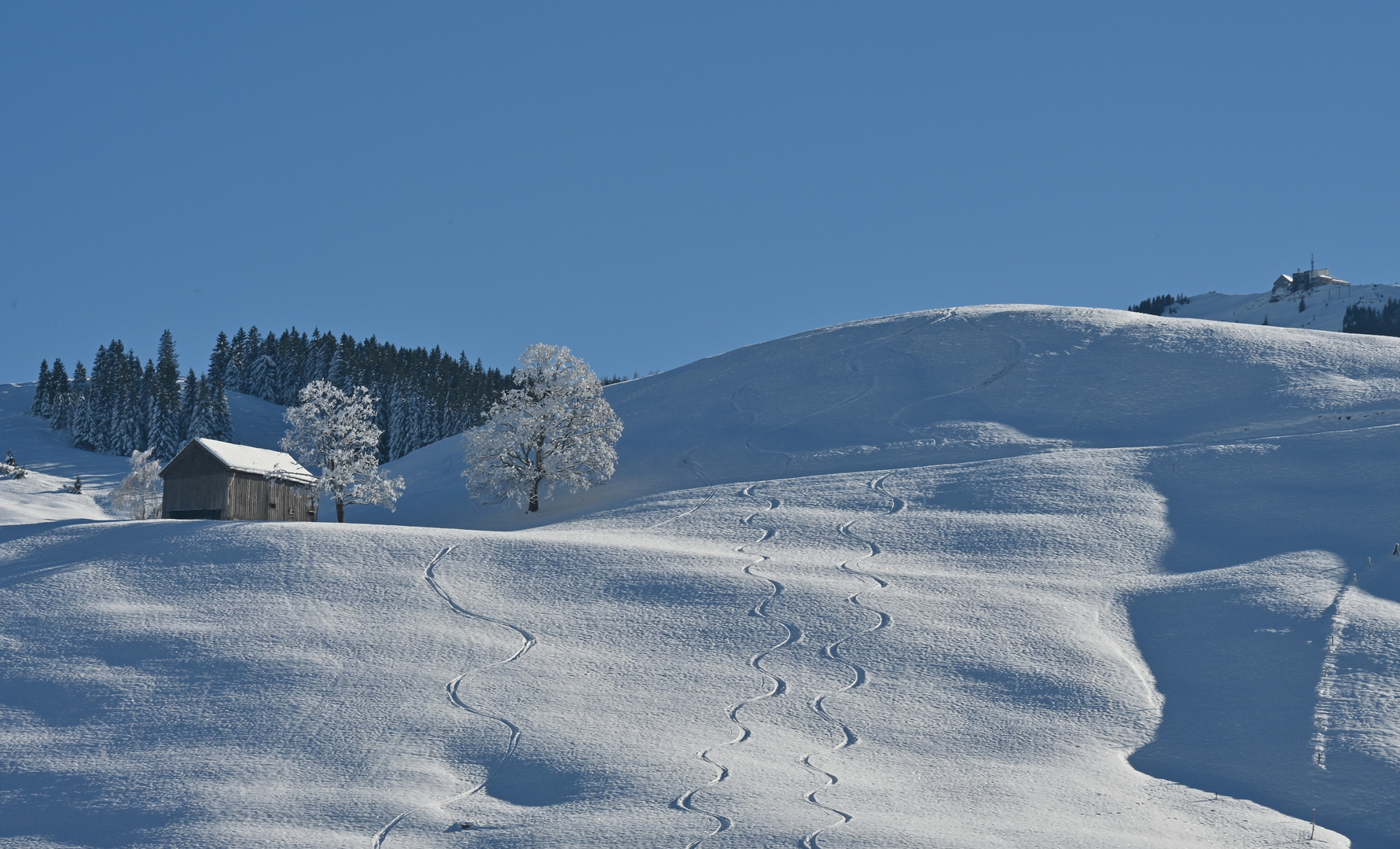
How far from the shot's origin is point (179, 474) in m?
48.4

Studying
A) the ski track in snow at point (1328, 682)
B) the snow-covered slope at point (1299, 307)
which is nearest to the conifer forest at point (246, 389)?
the ski track in snow at point (1328, 682)

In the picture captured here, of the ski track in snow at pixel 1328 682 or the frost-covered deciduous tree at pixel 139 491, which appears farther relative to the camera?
the frost-covered deciduous tree at pixel 139 491

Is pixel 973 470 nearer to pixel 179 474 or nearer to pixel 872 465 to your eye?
pixel 872 465

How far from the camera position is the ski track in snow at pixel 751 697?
18.9 m

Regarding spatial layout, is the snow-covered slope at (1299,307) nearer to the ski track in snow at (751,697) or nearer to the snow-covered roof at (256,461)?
the snow-covered roof at (256,461)

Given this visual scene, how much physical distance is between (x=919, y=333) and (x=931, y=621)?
43920 millimetres

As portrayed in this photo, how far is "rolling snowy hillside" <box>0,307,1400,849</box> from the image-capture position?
1980cm

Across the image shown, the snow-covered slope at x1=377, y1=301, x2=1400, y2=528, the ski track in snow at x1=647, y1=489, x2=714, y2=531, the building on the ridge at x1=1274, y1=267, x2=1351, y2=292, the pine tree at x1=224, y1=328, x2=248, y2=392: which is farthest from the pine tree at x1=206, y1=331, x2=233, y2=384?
the building on the ridge at x1=1274, y1=267, x2=1351, y2=292

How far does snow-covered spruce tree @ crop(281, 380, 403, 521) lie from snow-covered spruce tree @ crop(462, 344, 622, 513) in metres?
4.50

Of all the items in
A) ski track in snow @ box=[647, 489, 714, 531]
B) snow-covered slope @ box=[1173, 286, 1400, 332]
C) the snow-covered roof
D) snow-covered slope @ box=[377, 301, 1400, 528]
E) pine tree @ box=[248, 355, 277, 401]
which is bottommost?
ski track in snow @ box=[647, 489, 714, 531]

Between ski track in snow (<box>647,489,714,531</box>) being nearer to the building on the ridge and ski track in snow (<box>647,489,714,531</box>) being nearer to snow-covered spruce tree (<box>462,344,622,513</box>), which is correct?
snow-covered spruce tree (<box>462,344,622,513</box>)

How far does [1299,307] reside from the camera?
166m

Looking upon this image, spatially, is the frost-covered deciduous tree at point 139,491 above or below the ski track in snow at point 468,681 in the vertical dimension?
above

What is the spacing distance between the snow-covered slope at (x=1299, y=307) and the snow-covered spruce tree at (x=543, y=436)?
120m
